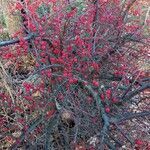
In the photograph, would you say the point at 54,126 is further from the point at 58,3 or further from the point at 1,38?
the point at 1,38

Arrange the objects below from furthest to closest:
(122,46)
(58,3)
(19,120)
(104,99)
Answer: (58,3) → (122,46) → (19,120) → (104,99)

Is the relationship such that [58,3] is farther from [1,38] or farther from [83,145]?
[83,145]

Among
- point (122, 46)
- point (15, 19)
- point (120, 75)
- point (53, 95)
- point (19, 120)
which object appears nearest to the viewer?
point (53, 95)

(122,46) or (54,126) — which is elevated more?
(122,46)

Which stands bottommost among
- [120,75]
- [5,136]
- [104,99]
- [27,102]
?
[5,136]

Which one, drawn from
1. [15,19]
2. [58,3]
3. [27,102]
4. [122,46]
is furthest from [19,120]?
[15,19]

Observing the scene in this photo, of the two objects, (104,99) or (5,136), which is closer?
Answer: (104,99)

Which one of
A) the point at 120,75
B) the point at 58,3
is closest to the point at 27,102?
the point at 120,75

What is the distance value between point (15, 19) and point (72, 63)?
11.3 feet

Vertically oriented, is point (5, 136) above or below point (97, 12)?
below

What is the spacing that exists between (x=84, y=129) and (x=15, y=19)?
13.6 feet

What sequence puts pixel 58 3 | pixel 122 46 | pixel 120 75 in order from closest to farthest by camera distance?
pixel 120 75 < pixel 122 46 < pixel 58 3

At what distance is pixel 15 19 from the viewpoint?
839 centimetres

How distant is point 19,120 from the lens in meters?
5.35
